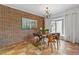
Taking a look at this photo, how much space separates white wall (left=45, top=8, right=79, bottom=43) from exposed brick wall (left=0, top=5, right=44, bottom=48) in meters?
0.57

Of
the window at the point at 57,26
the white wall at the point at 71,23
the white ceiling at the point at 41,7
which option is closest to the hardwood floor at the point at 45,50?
the white wall at the point at 71,23

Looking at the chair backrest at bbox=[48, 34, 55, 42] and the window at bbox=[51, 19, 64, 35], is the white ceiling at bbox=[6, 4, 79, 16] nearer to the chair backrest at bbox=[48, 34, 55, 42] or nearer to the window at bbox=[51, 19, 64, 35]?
the window at bbox=[51, 19, 64, 35]

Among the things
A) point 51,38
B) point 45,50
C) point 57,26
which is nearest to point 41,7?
point 57,26

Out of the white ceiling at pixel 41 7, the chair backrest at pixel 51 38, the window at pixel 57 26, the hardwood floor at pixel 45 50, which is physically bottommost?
the hardwood floor at pixel 45 50

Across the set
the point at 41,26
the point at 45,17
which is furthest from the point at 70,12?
the point at 41,26

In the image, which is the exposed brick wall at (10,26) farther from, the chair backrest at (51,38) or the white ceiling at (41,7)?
the chair backrest at (51,38)

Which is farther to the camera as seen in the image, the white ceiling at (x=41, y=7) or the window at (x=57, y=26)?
the window at (x=57, y=26)

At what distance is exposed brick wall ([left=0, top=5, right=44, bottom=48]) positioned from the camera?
79.1 inches

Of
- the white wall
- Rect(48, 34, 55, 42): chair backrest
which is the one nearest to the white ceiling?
the white wall

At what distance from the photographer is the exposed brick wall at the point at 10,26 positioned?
2.01m

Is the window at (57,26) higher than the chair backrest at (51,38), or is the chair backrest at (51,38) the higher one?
the window at (57,26)

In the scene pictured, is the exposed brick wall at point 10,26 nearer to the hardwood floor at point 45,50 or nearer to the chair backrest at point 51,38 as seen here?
Answer: the hardwood floor at point 45,50

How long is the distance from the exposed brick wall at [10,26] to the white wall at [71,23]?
1.88 feet

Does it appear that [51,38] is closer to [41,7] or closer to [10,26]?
[41,7]
